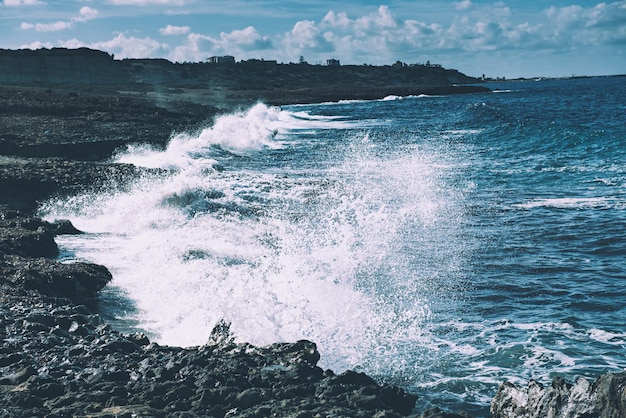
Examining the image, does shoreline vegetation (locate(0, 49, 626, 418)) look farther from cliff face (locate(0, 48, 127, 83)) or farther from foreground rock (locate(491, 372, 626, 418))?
cliff face (locate(0, 48, 127, 83))

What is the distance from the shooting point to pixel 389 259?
53.1 feet

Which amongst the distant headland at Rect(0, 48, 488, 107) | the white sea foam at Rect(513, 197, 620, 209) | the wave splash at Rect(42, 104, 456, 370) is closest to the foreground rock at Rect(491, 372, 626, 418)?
the wave splash at Rect(42, 104, 456, 370)

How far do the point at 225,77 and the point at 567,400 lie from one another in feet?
374

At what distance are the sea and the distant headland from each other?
148 feet

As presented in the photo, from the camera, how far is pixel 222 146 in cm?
3847

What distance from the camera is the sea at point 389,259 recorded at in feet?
36.1

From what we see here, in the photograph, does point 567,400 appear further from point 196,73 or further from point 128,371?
point 196,73

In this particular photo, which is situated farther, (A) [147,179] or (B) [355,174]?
(B) [355,174]

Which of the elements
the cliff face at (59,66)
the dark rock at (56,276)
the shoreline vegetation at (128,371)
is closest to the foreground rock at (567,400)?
the shoreline vegetation at (128,371)

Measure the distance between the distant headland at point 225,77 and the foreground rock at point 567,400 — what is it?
6149cm

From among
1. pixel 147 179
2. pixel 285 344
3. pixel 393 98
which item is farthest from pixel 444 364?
pixel 393 98

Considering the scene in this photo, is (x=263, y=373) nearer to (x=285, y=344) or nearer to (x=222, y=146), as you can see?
(x=285, y=344)

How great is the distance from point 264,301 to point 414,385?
12.0ft

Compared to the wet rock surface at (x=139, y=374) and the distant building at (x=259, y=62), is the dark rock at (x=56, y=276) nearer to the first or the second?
the wet rock surface at (x=139, y=374)
